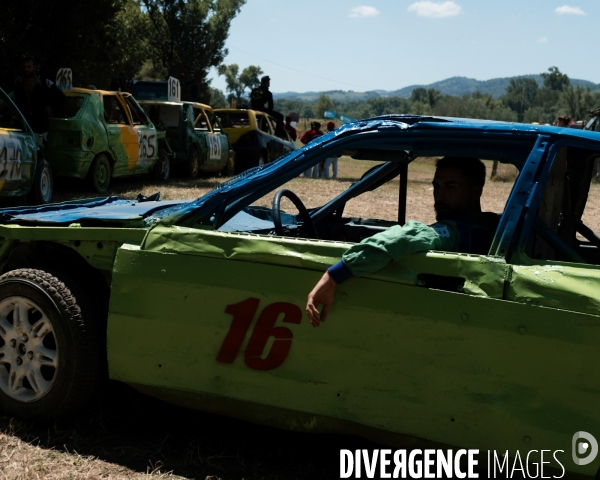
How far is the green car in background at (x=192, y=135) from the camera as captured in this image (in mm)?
15141

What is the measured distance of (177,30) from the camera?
46.6 m

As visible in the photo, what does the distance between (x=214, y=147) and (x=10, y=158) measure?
7.56 meters

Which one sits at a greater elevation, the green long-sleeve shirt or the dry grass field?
the green long-sleeve shirt

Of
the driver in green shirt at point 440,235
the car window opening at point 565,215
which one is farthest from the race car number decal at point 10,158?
the car window opening at point 565,215

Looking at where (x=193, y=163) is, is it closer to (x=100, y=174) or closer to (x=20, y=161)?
(x=100, y=174)

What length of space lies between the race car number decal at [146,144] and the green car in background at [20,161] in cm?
293

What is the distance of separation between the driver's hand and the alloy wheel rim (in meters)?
1.25

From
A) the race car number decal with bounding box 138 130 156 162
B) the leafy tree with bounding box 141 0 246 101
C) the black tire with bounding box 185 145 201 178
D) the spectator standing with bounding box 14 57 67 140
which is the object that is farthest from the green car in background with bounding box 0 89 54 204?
the leafy tree with bounding box 141 0 246 101

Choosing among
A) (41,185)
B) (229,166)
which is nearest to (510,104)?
(229,166)

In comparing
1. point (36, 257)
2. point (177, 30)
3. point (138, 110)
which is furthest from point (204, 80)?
point (36, 257)

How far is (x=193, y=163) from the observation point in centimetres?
1549

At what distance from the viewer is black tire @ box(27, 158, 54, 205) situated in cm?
953

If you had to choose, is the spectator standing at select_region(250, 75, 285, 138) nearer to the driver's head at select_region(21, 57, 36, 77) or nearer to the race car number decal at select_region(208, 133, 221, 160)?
the race car number decal at select_region(208, 133, 221, 160)

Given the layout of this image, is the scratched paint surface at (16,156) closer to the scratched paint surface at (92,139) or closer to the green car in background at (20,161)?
the green car in background at (20,161)
